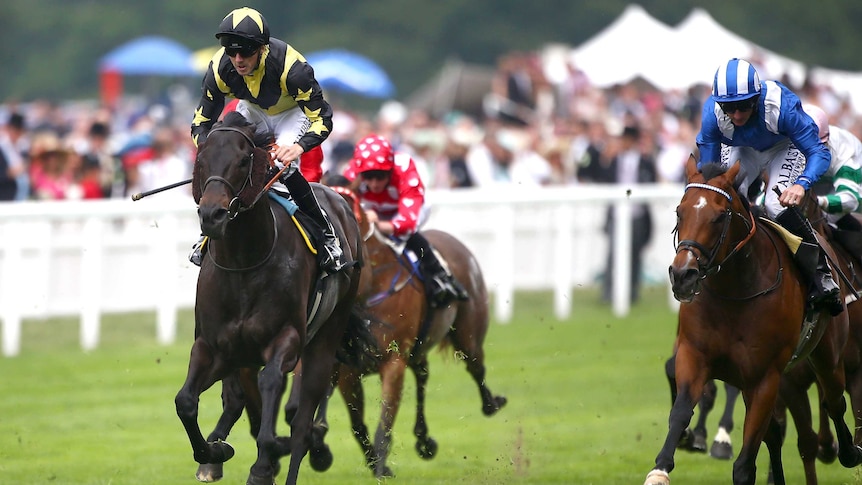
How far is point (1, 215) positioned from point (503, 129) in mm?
11405

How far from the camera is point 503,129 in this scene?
23.6 m

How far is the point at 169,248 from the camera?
46.9 ft

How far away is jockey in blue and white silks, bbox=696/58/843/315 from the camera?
7.79 metres

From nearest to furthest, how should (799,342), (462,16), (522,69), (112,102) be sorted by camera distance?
1. (799,342)
2. (522,69)
3. (112,102)
4. (462,16)

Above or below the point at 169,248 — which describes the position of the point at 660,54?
above

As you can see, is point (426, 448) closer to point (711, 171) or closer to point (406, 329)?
point (406, 329)

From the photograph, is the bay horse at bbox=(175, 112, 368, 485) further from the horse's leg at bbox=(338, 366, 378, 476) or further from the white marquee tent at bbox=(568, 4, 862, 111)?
the white marquee tent at bbox=(568, 4, 862, 111)

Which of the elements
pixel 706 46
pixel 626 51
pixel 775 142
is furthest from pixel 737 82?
pixel 626 51

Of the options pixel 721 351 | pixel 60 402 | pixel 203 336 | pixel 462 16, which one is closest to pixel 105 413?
pixel 60 402

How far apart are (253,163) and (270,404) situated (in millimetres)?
1166

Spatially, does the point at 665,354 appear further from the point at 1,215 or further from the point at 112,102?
the point at 112,102

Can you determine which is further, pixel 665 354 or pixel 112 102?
pixel 112 102

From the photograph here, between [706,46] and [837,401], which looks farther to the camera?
[706,46]

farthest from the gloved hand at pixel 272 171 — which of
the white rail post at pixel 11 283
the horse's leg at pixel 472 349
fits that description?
the white rail post at pixel 11 283
